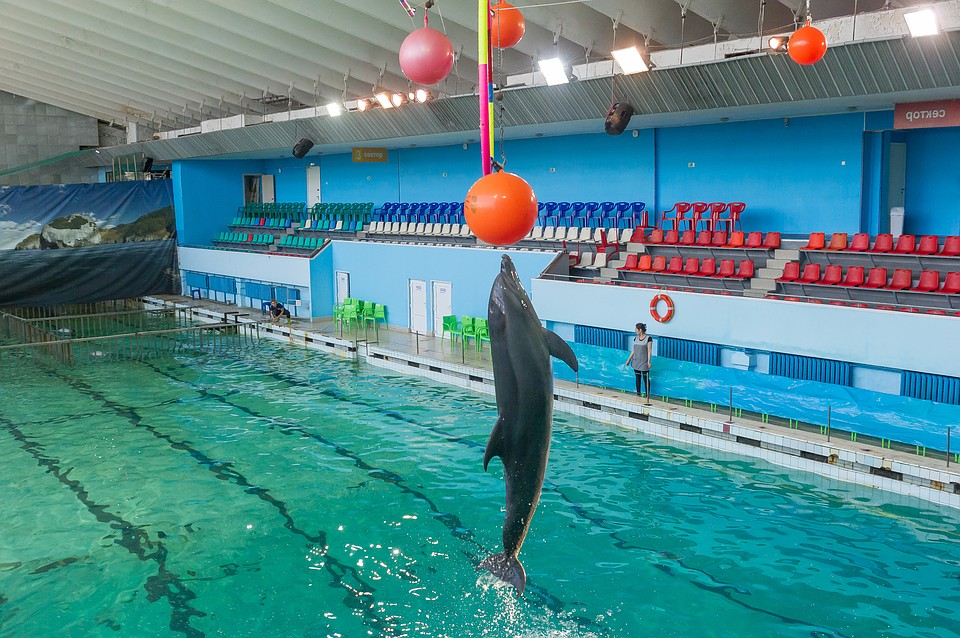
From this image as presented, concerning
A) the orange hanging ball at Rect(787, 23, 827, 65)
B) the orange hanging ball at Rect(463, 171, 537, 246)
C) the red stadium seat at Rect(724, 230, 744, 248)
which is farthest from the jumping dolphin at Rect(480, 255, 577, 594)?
the red stadium seat at Rect(724, 230, 744, 248)

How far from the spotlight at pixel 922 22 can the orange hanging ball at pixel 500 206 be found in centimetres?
841

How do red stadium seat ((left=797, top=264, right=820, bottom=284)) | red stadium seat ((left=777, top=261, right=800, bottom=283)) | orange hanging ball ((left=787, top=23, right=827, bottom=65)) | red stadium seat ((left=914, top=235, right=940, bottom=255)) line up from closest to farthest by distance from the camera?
1. orange hanging ball ((left=787, top=23, right=827, bottom=65))
2. red stadium seat ((left=914, top=235, right=940, bottom=255))
3. red stadium seat ((left=797, top=264, right=820, bottom=284))
4. red stadium seat ((left=777, top=261, right=800, bottom=283))

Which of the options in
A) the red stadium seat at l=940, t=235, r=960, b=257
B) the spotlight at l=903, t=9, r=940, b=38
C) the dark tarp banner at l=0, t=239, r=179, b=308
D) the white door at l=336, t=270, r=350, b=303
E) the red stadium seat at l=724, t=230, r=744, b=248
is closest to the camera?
the spotlight at l=903, t=9, r=940, b=38

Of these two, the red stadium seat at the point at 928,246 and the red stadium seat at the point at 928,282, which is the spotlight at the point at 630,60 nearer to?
the red stadium seat at the point at 928,246

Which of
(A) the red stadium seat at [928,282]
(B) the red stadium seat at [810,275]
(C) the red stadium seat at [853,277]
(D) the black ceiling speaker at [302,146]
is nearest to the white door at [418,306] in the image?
(D) the black ceiling speaker at [302,146]

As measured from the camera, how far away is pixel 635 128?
16.8 metres

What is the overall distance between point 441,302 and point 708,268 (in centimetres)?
672

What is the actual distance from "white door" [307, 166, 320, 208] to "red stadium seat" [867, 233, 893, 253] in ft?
62.1

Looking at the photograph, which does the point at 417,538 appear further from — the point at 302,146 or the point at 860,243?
the point at 302,146

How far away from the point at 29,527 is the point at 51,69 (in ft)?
65.4

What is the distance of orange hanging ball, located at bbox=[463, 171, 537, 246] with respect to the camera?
341cm

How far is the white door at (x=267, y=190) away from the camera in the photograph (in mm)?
29123

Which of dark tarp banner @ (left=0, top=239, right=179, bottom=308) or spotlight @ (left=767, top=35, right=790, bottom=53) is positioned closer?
spotlight @ (left=767, top=35, right=790, bottom=53)

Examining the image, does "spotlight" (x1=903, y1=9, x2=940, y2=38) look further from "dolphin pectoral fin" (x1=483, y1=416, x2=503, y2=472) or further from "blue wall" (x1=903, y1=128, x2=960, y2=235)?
"dolphin pectoral fin" (x1=483, y1=416, x2=503, y2=472)
